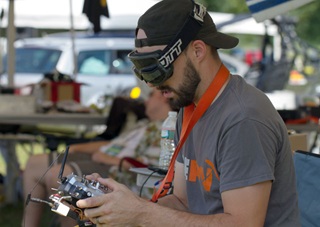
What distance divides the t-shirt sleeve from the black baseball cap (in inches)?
12.8

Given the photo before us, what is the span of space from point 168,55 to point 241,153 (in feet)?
1.29

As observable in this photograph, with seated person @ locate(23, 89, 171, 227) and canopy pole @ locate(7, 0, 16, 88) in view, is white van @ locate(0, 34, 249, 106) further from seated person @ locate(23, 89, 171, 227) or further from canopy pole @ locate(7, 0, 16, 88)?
seated person @ locate(23, 89, 171, 227)

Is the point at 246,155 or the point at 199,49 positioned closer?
the point at 246,155

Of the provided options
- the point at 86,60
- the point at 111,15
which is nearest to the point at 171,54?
the point at 86,60

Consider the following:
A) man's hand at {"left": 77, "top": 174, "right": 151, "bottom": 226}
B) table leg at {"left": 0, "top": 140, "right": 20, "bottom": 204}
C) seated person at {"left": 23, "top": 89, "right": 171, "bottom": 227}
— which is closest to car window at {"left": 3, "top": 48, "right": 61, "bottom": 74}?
table leg at {"left": 0, "top": 140, "right": 20, "bottom": 204}

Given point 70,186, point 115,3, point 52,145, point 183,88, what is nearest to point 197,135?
point 183,88

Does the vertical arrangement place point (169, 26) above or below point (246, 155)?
above

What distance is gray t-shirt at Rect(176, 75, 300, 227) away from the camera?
224 centimetres

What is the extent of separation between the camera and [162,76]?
242cm

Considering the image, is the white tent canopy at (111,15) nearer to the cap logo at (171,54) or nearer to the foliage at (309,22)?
the foliage at (309,22)

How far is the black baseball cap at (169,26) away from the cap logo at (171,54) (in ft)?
0.09

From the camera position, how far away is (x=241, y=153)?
2.24 metres

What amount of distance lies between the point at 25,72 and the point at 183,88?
1086cm

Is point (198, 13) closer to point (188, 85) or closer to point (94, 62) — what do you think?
point (188, 85)
